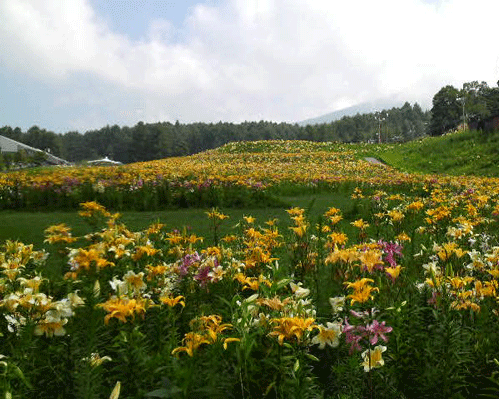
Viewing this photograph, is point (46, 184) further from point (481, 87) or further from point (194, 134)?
point (194, 134)

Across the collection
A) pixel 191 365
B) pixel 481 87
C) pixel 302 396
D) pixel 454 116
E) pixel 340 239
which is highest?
pixel 481 87

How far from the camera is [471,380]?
2.33m

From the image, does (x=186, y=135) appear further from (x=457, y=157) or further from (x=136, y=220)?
(x=136, y=220)

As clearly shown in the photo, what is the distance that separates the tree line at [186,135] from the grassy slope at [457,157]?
64110 mm

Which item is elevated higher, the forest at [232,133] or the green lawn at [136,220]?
the forest at [232,133]

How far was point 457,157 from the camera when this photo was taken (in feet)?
82.0

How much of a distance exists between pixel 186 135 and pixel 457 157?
3874 inches

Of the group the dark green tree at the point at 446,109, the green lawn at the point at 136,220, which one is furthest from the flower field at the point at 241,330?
the dark green tree at the point at 446,109

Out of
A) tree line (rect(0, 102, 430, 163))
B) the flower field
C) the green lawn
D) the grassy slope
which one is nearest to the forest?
tree line (rect(0, 102, 430, 163))

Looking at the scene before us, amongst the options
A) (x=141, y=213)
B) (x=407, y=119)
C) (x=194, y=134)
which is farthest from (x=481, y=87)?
(x=141, y=213)

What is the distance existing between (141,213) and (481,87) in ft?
315

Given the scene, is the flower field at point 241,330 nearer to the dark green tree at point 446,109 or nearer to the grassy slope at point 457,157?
the grassy slope at point 457,157

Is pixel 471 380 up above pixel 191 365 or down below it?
below

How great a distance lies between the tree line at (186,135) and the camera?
93.2m
